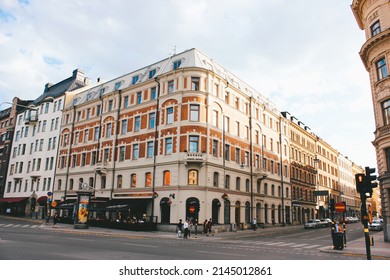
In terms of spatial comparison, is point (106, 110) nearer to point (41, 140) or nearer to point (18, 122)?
point (41, 140)

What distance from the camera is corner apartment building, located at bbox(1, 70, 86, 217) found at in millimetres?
51812

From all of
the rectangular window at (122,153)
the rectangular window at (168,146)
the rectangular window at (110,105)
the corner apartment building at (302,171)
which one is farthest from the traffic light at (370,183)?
the corner apartment building at (302,171)

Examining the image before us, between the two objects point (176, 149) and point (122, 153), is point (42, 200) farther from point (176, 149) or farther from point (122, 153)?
point (176, 149)

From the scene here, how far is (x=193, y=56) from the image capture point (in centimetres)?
3844

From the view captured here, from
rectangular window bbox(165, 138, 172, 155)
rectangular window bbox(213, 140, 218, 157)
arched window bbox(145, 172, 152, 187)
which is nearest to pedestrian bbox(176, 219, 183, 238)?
arched window bbox(145, 172, 152, 187)

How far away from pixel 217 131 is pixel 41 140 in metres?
34.4

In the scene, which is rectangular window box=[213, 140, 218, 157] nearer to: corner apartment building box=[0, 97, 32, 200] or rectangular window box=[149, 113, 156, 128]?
rectangular window box=[149, 113, 156, 128]

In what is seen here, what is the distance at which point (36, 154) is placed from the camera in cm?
5503

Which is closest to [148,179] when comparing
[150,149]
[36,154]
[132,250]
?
[150,149]

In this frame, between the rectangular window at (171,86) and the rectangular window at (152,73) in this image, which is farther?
the rectangular window at (152,73)

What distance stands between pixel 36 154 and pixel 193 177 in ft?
112

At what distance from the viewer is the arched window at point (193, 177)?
34344 mm

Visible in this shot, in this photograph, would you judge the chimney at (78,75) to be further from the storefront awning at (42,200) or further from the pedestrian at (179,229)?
the pedestrian at (179,229)

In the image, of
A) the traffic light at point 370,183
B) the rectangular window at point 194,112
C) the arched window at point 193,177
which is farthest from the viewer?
the rectangular window at point 194,112
